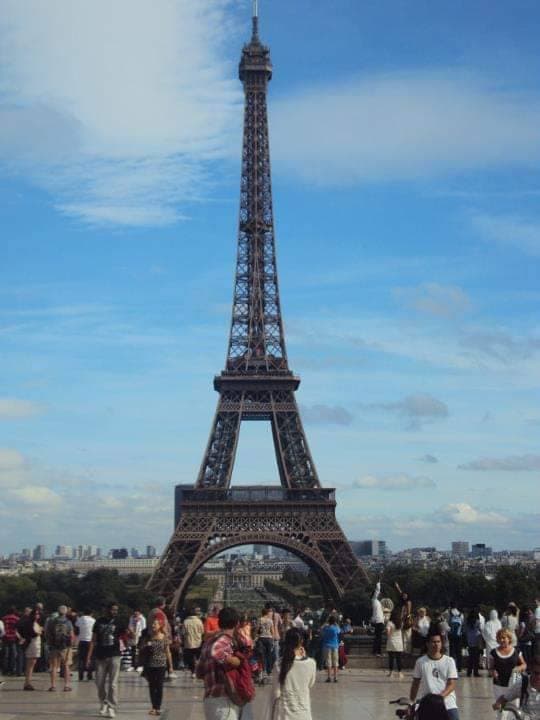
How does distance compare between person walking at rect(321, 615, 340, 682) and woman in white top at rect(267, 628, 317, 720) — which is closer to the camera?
woman in white top at rect(267, 628, 317, 720)

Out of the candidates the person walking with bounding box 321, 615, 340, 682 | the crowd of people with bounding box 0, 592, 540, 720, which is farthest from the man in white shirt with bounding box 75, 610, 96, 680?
the person walking with bounding box 321, 615, 340, 682

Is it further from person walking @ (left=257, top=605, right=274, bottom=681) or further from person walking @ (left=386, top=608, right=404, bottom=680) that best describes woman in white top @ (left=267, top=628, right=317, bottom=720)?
person walking @ (left=386, top=608, right=404, bottom=680)

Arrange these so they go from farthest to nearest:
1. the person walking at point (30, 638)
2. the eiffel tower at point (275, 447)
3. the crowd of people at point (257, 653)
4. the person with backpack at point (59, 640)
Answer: the eiffel tower at point (275, 447)
the person walking at point (30, 638)
the person with backpack at point (59, 640)
the crowd of people at point (257, 653)

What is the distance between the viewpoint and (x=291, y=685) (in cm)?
1198

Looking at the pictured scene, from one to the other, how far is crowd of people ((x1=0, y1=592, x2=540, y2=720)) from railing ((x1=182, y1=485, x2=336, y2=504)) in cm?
4369

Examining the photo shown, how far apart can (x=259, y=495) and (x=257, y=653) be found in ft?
180

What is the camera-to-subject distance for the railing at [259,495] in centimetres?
7712

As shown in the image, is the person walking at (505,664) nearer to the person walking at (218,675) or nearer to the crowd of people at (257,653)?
the crowd of people at (257,653)

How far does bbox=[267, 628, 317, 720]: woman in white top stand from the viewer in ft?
39.0

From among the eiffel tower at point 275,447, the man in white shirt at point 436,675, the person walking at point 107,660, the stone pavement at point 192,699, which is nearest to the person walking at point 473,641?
the stone pavement at point 192,699

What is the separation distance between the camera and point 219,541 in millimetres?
76312

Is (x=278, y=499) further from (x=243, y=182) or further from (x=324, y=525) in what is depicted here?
(x=243, y=182)

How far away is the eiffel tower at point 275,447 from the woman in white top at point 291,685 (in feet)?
202

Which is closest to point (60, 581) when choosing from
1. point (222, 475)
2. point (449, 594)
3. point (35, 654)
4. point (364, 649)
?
point (449, 594)
